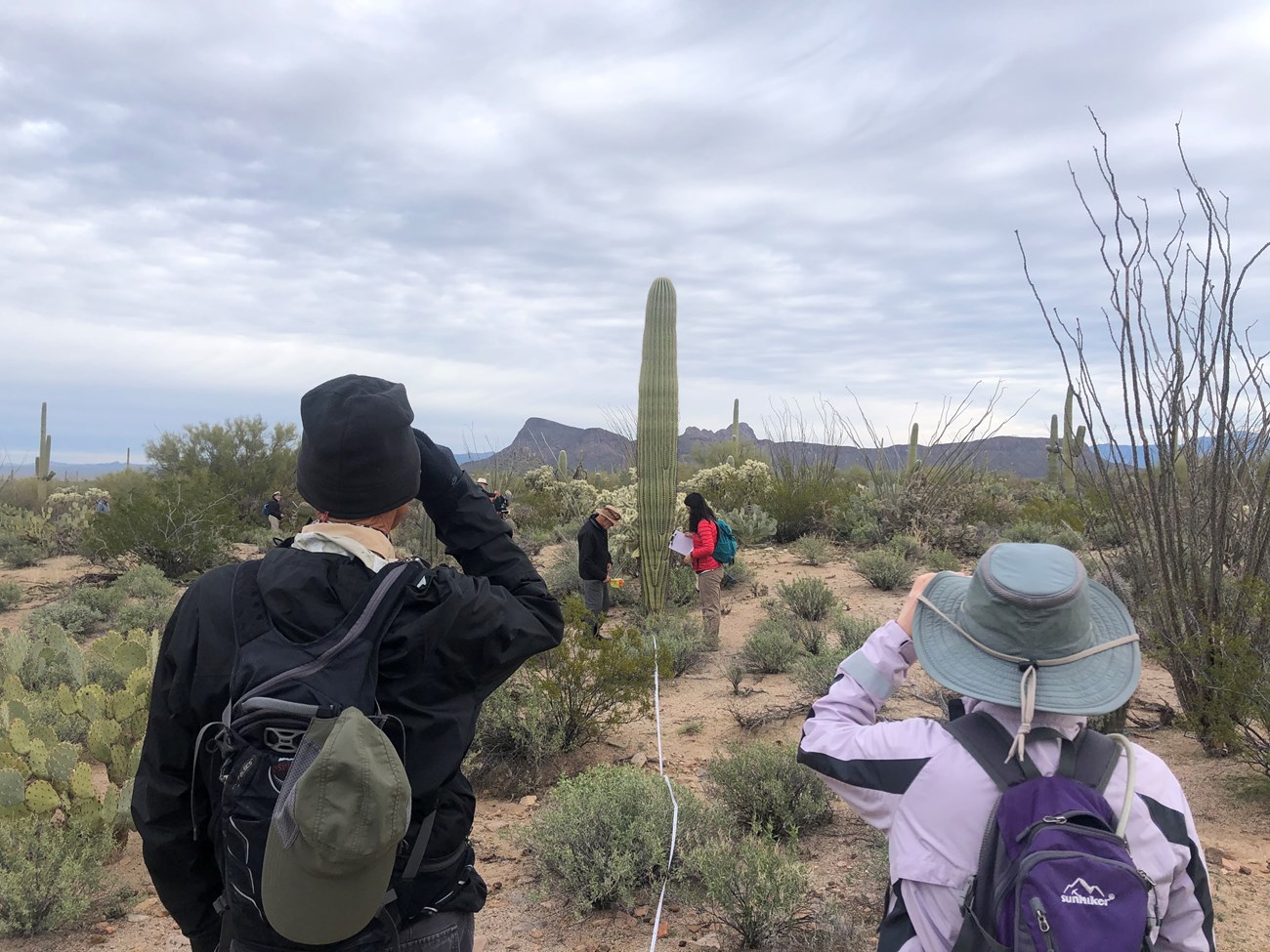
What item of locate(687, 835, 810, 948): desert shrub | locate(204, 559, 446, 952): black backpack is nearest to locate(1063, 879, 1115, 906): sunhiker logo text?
locate(204, 559, 446, 952): black backpack

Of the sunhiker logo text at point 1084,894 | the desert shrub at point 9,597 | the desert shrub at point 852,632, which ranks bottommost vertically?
the desert shrub at point 9,597

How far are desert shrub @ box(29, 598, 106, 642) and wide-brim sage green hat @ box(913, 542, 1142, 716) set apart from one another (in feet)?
35.5

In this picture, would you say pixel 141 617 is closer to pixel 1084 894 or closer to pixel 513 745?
pixel 513 745

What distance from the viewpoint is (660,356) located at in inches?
426

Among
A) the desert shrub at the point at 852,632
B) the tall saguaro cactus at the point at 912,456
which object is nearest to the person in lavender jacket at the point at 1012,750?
the desert shrub at the point at 852,632

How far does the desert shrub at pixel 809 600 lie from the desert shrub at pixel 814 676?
8.97 ft

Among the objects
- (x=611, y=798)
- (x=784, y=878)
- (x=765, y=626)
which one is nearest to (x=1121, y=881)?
(x=784, y=878)

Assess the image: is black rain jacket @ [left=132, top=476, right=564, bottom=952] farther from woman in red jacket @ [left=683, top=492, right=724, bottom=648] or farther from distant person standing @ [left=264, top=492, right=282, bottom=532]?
distant person standing @ [left=264, top=492, right=282, bottom=532]

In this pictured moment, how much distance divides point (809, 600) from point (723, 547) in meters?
1.30

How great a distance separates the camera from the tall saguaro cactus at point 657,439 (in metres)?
10.5

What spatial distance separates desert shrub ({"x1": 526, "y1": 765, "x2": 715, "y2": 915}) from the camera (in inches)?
156

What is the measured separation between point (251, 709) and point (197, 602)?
0.26 meters

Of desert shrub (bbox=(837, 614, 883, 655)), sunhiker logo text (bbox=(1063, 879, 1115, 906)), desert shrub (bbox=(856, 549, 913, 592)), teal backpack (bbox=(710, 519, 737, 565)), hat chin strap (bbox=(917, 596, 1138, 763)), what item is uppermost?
hat chin strap (bbox=(917, 596, 1138, 763))

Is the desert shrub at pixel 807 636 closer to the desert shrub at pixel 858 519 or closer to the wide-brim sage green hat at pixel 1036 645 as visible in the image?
the desert shrub at pixel 858 519
